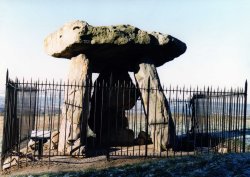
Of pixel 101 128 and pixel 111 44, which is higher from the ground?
pixel 111 44

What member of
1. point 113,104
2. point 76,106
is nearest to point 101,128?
point 76,106

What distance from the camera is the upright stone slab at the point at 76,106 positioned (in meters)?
12.7

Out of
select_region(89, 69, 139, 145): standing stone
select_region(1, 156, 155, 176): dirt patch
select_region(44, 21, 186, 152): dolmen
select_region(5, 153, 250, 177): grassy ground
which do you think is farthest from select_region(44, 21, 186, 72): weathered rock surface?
select_region(5, 153, 250, 177): grassy ground

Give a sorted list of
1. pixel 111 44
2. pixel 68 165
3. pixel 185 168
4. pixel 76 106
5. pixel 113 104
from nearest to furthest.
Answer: pixel 185 168
pixel 68 165
pixel 76 106
pixel 111 44
pixel 113 104

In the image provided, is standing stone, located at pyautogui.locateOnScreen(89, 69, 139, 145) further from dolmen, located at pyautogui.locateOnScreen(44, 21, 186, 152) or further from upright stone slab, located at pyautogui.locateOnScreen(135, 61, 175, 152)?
upright stone slab, located at pyautogui.locateOnScreen(135, 61, 175, 152)

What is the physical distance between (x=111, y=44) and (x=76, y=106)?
2310 mm

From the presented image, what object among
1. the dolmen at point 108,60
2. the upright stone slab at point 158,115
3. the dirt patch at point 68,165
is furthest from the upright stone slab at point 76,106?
the upright stone slab at point 158,115

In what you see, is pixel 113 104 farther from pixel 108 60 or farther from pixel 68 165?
pixel 68 165

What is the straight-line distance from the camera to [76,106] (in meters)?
13.0

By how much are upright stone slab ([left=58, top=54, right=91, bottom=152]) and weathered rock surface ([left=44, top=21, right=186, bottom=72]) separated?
575 mm

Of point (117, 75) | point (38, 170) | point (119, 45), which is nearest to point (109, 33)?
point (119, 45)

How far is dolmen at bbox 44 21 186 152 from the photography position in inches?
510

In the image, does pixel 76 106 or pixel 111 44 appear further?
pixel 111 44

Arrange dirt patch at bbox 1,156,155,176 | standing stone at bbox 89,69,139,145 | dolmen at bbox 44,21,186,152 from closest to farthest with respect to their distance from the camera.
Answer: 1. dirt patch at bbox 1,156,155,176
2. dolmen at bbox 44,21,186,152
3. standing stone at bbox 89,69,139,145
